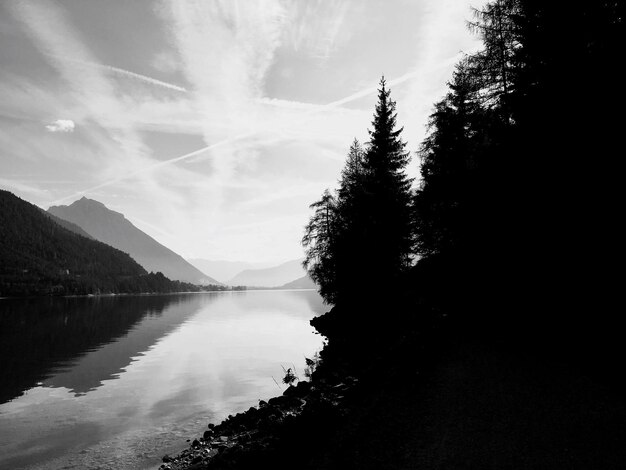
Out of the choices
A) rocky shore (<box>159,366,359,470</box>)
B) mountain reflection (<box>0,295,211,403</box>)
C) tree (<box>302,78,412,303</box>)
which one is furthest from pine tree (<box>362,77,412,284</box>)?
mountain reflection (<box>0,295,211,403</box>)

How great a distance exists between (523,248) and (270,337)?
34.4 metres

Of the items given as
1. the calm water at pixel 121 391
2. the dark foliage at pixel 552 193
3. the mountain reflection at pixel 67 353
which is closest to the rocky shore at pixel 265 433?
the calm water at pixel 121 391

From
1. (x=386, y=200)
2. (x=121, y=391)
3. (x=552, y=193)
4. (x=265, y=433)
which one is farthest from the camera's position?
(x=386, y=200)

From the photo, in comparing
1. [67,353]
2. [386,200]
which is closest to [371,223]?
[386,200]

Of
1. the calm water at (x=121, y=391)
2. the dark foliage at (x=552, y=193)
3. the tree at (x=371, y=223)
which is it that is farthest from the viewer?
the tree at (x=371, y=223)

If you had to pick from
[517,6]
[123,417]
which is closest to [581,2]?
[517,6]

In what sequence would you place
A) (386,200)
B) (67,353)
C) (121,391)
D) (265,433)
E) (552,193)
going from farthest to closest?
(67,353) < (386,200) < (121,391) < (552,193) < (265,433)

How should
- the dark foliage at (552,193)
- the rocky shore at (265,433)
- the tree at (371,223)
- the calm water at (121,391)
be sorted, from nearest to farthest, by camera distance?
the rocky shore at (265,433)
the dark foliage at (552,193)
the calm water at (121,391)
the tree at (371,223)

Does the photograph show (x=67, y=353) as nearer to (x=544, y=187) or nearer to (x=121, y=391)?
(x=121, y=391)

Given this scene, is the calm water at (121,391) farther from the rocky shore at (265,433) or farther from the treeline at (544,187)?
the treeline at (544,187)

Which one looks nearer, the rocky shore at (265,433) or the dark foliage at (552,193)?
the rocky shore at (265,433)

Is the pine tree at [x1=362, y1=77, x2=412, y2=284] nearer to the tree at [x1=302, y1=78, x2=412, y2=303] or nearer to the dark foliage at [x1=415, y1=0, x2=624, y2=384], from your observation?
the tree at [x1=302, y1=78, x2=412, y2=303]

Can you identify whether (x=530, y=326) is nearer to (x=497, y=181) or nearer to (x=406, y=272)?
(x=497, y=181)

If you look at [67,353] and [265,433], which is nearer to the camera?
[265,433]
